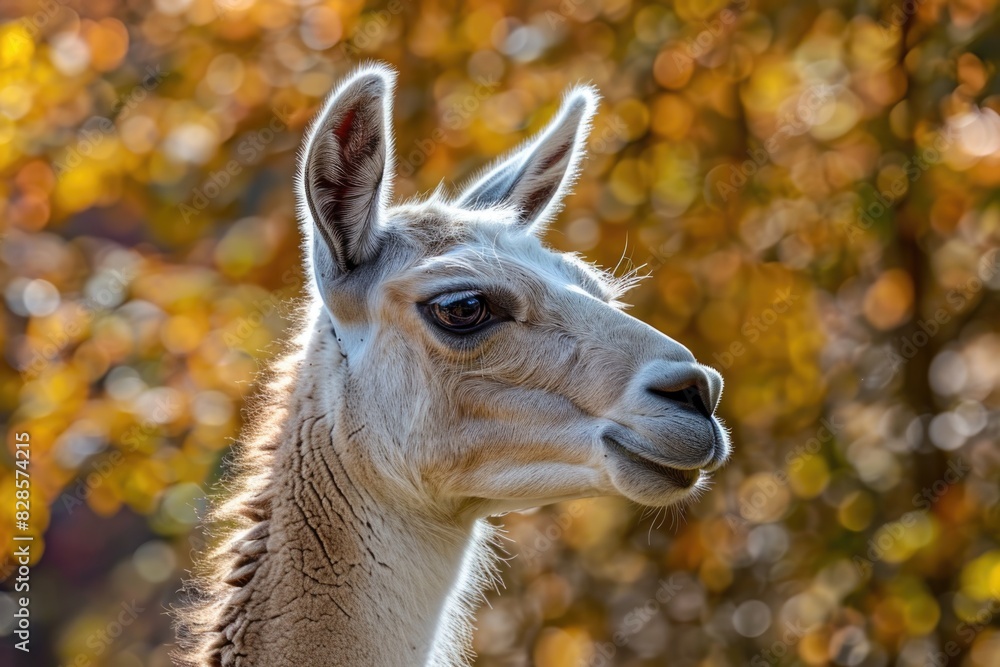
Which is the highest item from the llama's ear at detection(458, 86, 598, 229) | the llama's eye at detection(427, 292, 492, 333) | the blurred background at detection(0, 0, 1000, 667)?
the llama's eye at detection(427, 292, 492, 333)

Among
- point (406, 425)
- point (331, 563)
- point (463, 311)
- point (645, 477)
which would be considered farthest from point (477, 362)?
point (331, 563)

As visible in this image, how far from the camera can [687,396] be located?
3.49 metres

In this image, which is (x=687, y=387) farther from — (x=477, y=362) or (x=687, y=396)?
(x=477, y=362)

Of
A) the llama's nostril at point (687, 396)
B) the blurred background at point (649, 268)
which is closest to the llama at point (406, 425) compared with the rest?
the llama's nostril at point (687, 396)

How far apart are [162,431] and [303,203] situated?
4.45 m

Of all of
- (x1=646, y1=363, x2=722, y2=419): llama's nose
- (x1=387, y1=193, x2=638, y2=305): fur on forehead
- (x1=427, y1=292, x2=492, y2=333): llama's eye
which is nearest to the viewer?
(x1=646, y1=363, x2=722, y2=419): llama's nose

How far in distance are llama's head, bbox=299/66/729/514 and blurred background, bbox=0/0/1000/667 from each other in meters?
3.74

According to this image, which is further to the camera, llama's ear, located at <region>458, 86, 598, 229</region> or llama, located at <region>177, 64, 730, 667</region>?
llama's ear, located at <region>458, 86, 598, 229</region>

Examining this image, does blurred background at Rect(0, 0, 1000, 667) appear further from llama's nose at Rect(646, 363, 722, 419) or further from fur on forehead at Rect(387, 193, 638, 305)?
llama's nose at Rect(646, 363, 722, 419)

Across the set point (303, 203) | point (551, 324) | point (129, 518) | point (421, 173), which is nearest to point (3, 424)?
point (129, 518)

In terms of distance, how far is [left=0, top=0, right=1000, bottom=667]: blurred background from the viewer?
7879 millimetres

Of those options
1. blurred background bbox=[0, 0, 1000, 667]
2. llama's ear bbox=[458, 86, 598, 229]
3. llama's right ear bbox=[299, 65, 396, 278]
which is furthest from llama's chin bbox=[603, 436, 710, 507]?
blurred background bbox=[0, 0, 1000, 667]

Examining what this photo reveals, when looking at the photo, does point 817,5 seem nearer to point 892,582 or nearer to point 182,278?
point 892,582

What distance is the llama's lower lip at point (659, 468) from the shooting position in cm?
351
